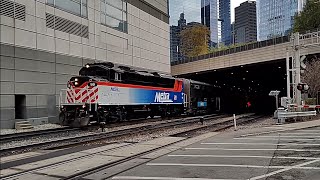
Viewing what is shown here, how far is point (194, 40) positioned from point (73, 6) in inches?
2496

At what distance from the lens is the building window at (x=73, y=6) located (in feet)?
86.6

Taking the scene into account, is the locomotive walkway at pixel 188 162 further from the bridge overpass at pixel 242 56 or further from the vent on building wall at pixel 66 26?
the bridge overpass at pixel 242 56

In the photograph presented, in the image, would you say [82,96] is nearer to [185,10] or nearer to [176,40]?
[185,10]

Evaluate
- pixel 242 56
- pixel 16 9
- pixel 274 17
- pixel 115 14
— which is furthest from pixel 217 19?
pixel 16 9

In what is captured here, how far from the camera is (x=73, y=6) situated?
94.6ft

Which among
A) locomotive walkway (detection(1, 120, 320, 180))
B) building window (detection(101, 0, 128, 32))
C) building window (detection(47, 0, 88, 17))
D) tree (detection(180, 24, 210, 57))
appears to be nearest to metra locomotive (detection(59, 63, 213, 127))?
building window (detection(47, 0, 88, 17))

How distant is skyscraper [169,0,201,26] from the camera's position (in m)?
95.0

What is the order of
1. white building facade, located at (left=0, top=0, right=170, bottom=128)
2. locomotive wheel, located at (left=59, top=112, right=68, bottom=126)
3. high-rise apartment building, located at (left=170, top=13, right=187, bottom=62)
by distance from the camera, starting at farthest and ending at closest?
high-rise apartment building, located at (left=170, top=13, right=187, bottom=62), locomotive wheel, located at (left=59, top=112, right=68, bottom=126), white building facade, located at (left=0, top=0, right=170, bottom=128)

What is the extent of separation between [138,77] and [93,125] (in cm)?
567

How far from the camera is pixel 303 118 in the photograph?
27.7 metres

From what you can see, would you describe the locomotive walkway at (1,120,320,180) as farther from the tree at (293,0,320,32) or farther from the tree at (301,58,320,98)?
the tree at (293,0,320,32)

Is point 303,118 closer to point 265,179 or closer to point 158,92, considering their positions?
point 158,92

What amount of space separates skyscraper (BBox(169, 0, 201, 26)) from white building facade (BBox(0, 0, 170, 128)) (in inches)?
1981

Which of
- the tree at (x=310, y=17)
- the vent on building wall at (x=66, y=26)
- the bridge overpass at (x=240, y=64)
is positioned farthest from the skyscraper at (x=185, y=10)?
the vent on building wall at (x=66, y=26)
